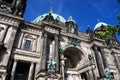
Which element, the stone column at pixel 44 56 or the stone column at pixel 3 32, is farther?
the stone column at pixel 3 32

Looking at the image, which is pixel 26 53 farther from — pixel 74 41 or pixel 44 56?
pixel 74 41

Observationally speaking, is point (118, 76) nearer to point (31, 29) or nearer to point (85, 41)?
point (85, 41)

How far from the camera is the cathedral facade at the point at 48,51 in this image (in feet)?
56.9

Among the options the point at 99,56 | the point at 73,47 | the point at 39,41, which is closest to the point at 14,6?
the point at 39,41

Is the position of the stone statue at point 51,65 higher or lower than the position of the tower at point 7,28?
lower

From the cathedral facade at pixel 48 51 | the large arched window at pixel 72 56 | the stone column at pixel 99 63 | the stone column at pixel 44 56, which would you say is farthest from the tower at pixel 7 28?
the stone column at pixel 99 63

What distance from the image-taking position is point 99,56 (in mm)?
23906

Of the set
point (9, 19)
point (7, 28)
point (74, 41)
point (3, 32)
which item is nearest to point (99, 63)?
point (74, 41)

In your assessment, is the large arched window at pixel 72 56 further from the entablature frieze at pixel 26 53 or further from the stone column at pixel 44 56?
the entablature frieze at pixel 26 53

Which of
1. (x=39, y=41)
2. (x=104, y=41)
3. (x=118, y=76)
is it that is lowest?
(x=118, y=76)

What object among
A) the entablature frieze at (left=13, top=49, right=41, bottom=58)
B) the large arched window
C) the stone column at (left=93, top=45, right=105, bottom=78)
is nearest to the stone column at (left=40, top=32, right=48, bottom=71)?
the entablature frieze at (left=13, top=49, right=41, bottom=58)

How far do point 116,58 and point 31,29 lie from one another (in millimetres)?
17171

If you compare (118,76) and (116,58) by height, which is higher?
(116,58)

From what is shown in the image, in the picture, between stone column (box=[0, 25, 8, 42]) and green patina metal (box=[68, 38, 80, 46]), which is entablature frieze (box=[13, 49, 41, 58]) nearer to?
stone column (box=[0, 25, 8, 42])
